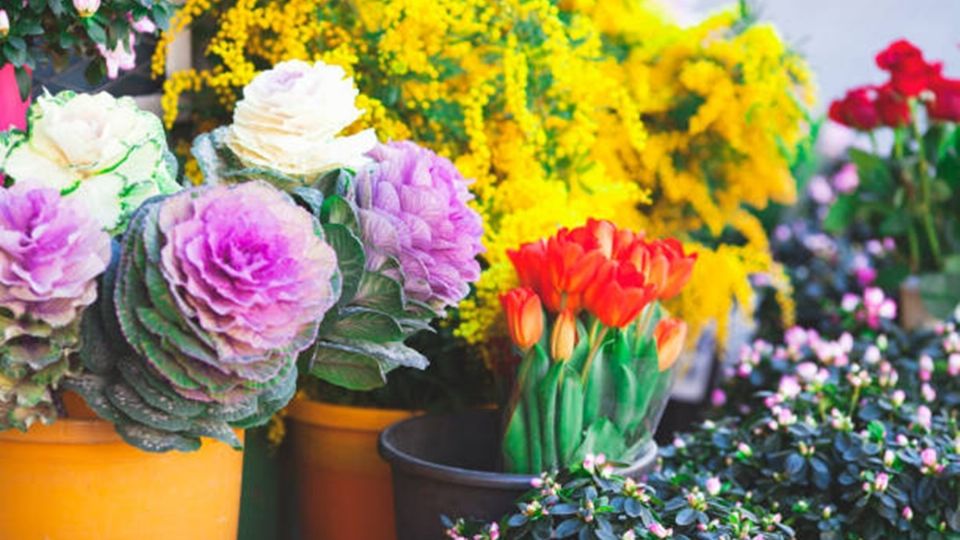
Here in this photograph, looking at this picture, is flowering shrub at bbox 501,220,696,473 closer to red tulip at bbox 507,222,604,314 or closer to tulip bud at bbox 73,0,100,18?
red tulip at bbox 507,222,604,314

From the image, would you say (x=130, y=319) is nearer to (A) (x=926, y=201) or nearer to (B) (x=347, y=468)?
(B) (x=347, y=468)

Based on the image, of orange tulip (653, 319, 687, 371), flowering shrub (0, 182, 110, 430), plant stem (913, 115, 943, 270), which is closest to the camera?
flowering shrub (0, 182, 110, 430)

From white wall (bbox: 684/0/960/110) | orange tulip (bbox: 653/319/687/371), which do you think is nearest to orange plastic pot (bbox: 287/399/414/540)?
orange tulip (bbox: 653/319/687/371)

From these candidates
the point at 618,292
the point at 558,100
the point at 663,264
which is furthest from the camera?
the point at 558,100

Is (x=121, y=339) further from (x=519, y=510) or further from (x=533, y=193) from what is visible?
(x=533, y=193)

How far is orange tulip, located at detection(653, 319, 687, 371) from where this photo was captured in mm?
1748

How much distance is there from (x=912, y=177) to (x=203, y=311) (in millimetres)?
2270

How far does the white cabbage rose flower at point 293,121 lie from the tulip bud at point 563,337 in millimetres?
381

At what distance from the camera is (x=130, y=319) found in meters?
1.20

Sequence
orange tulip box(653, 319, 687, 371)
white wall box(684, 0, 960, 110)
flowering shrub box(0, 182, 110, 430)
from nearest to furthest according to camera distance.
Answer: flowering shrub box(0, 182, 110, 430) → orange tulip box(653, 319, 687, 371) → white wall box(684, 0, 960, 110)

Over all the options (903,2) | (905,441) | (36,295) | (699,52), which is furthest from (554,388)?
(903,2)

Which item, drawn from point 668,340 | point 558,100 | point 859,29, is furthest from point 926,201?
point 859,29

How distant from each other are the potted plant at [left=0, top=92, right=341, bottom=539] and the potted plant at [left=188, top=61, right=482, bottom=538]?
0.29ft

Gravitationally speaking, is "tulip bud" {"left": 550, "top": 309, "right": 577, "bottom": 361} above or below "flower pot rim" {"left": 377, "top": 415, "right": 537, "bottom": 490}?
above
